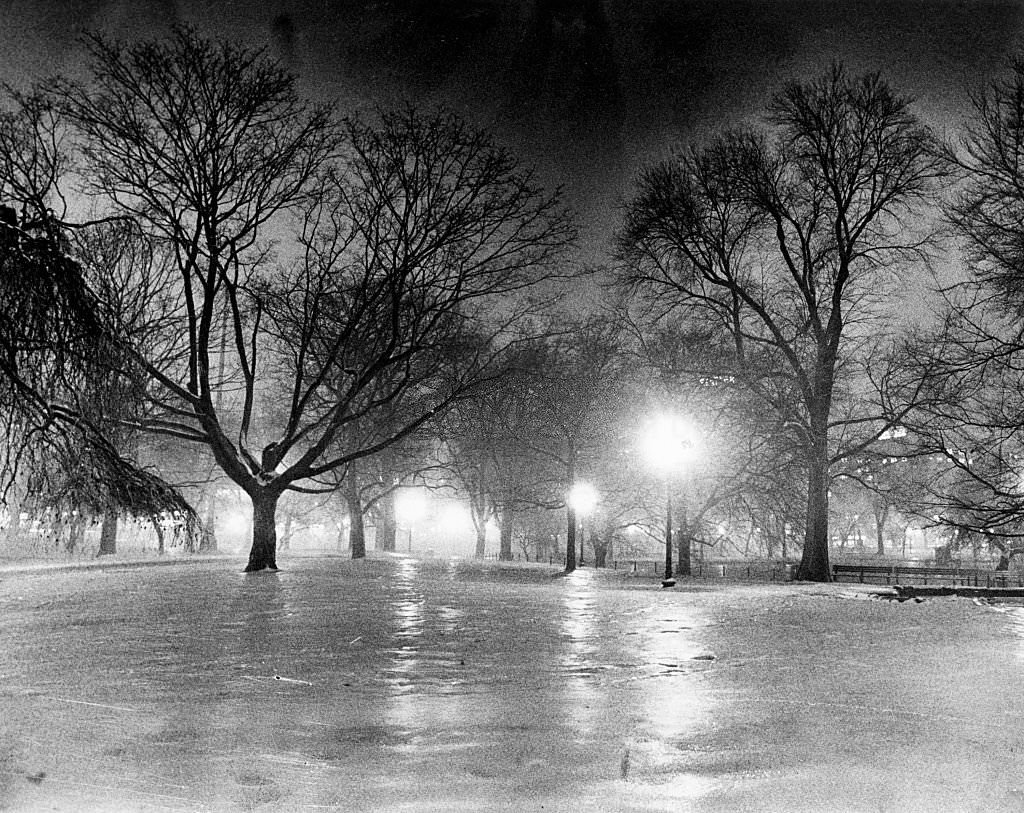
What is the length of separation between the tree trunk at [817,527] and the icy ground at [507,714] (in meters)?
12.8

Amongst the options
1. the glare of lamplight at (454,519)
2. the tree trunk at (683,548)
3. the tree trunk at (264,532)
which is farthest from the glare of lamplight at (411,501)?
the tree trunk at (264,532)

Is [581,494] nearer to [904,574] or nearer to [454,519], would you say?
[904,574]

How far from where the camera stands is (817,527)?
24.8 metres

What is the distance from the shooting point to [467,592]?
57.3ft

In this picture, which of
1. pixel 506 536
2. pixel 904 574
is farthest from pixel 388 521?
pixel 904 574

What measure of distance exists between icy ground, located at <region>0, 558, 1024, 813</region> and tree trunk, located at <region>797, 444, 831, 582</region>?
12.8 m

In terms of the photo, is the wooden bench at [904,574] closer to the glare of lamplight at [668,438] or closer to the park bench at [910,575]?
the park bench at [910,575]

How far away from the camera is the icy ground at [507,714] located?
4449 millimetres

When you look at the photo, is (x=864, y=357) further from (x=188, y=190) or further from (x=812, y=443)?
(x=188, y=190)

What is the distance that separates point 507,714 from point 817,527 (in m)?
20.7

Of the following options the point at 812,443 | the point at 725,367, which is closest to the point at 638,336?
the point at 725,367

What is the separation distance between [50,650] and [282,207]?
51.2ft

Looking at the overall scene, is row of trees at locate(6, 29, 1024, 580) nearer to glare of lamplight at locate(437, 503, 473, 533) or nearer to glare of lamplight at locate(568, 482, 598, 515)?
glare of lamplight at locate(568, 482, 598, 515)

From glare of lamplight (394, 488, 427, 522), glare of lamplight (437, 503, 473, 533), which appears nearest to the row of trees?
glare of lamplight (394, 488, 427, 522)
